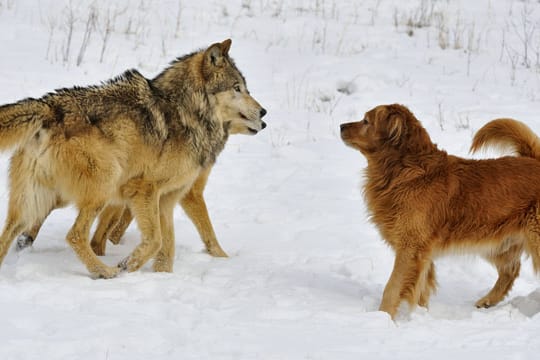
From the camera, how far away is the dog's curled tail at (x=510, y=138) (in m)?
6.36

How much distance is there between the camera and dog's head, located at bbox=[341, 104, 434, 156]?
20.4ft

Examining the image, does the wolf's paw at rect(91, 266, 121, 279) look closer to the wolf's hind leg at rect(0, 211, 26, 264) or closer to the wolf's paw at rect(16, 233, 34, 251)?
the wolf's hind leg at rect(0, 211, 26, 264)

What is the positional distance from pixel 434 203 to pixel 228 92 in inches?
85.6

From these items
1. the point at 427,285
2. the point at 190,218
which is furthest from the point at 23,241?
the point at 427,285

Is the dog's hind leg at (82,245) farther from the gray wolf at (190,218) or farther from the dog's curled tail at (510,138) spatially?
the dog's curled tail at (510,138)

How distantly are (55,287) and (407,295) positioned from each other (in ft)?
8.68

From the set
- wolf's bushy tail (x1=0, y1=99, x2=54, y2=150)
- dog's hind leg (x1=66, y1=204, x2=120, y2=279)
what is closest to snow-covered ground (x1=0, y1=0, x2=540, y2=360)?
dog's hind leg (x1=66, y1=204, x2=120, y2=279)

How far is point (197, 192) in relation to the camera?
24.6 ft

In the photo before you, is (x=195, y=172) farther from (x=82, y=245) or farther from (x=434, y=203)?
(x=434, y=203)

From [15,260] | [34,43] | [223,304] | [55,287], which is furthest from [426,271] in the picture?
[34,43]

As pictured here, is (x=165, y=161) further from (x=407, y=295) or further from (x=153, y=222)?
(x=407, y=295)

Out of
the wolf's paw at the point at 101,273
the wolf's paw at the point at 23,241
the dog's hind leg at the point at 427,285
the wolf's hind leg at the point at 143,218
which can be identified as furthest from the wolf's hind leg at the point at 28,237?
the dog's hind leg at the point at 427,285

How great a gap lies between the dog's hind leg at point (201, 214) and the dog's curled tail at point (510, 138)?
104 inches

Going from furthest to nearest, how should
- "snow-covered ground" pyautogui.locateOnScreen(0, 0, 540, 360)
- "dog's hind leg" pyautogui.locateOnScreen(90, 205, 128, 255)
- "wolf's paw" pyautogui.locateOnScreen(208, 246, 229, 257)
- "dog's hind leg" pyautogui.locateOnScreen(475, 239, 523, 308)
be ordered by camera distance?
"wolf's paw" pyautogui.locateOnScreen(208, 246, 229, 257) < "dog's hind leg" pyautogui.locateOnScreen(90, 205, 128, 255) < "dog's hind leg" pyautogui.locateOnScreen(475, 239, 523, 308) < "snow-covered ground" pyautogui.locateOnScreen(0, 0, 540, 360)
